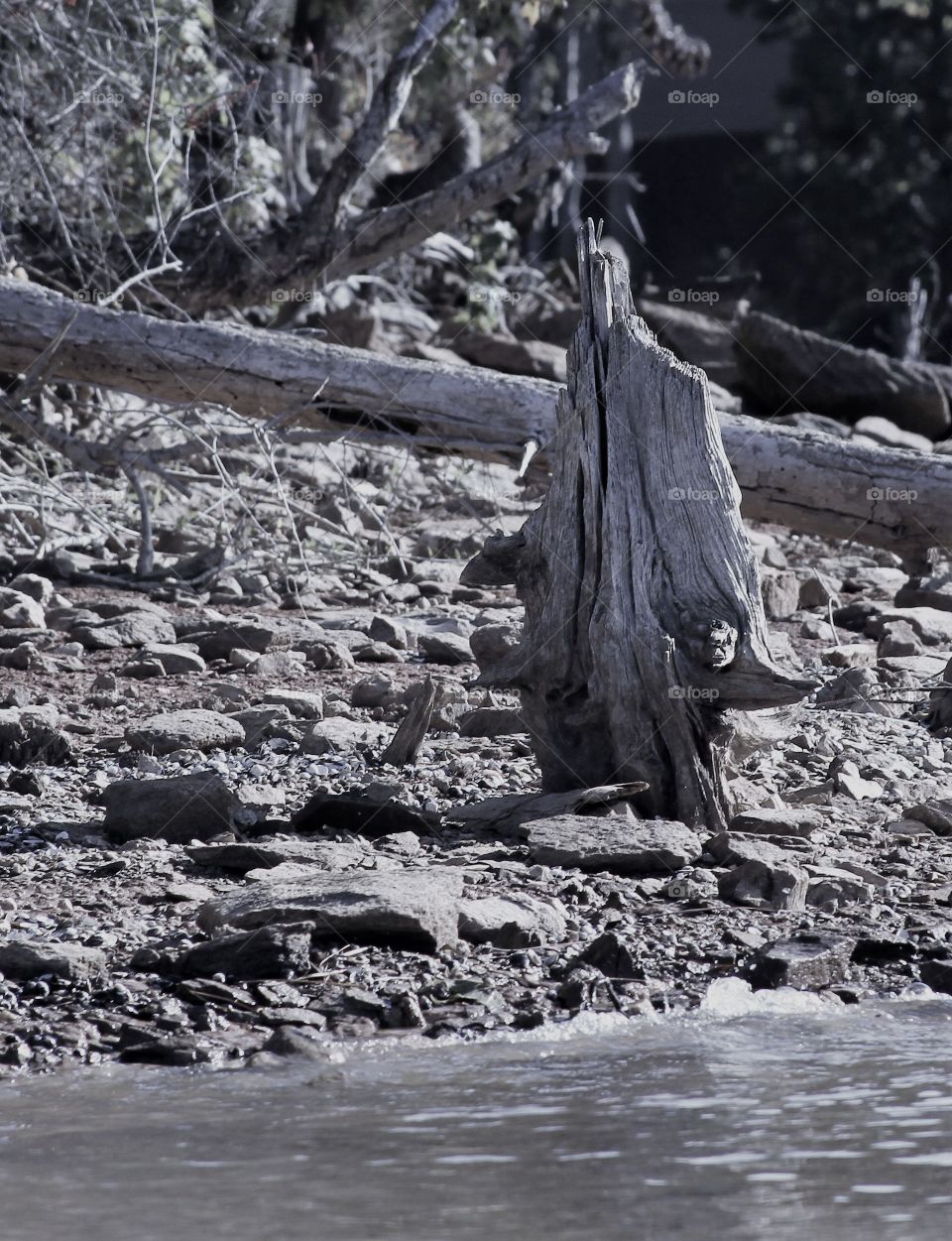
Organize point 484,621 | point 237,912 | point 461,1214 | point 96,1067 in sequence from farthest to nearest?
point 484,621 → point 237,912 → point 96,1067 → point 461,1214

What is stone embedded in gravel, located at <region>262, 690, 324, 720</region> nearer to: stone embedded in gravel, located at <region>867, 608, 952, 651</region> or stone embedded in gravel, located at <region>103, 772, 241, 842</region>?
stone embedded in gravel, located at <region>103, 772, 241, 842</region>

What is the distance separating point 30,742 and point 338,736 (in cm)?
95

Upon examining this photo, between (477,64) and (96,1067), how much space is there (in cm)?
1319

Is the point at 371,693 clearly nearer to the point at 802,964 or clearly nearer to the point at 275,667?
the point at 275,667

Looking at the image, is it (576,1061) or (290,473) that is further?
(290,473)

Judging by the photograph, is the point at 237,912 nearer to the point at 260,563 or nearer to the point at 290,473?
the point at 260,563

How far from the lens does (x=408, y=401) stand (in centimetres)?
744

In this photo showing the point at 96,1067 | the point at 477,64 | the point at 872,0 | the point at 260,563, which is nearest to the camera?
the point at 96,1067

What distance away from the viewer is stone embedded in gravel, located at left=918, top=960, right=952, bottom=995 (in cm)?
367

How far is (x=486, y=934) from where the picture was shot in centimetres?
379

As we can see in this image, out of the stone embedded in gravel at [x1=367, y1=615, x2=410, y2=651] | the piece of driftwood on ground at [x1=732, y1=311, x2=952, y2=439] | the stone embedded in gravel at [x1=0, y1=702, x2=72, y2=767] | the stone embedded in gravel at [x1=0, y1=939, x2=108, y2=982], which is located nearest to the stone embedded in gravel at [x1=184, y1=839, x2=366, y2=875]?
the stone embedded in gravel at [x1=0, y1=939, x2=108, y2=982]

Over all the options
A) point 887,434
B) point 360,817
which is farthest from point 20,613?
point 887,434

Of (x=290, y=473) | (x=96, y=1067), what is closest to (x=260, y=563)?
(x=290, y=473)

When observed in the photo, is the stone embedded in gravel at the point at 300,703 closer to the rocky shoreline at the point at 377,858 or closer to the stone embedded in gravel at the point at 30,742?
the rocky shoreline at the point at 377,858
